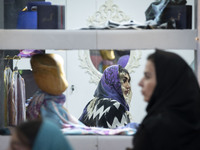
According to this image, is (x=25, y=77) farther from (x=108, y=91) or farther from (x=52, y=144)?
(x=52, y=144)

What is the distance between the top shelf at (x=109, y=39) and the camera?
3.48 m

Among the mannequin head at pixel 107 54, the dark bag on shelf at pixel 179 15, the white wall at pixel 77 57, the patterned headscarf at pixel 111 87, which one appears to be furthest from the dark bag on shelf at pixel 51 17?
the dark bag on shelf at pixel 179 15

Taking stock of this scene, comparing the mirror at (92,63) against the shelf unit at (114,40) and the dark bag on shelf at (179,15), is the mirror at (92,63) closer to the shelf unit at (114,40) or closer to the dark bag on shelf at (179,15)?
the shelf unit at (114,40)

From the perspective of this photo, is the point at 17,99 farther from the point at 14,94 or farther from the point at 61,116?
the point at 61,116

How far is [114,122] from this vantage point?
11.4ft

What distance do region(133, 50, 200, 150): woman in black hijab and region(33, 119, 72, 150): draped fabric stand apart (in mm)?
490

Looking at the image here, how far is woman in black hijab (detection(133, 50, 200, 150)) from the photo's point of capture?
2.33 meters

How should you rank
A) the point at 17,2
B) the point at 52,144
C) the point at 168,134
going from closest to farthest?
1. the point at 52,144
2. the point at 168,134
3. the point at 17,2

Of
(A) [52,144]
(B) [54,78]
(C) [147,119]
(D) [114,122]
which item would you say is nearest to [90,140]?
(D) [114,122]

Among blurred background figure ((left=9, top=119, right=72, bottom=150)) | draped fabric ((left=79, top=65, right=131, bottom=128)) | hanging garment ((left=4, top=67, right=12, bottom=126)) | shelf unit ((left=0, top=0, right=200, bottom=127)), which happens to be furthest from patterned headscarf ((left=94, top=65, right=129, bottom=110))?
blurred background figure ((left=9, top=119, right=72, bottom=150))

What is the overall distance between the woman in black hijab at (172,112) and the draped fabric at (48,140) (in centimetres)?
49

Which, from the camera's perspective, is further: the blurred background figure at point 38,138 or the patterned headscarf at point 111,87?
the patterned headscarf at point 111,87

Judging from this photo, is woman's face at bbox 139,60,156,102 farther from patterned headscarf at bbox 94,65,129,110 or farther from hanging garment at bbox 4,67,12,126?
hanging garment at bbox 4,67,12,126

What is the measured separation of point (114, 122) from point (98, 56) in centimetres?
50
